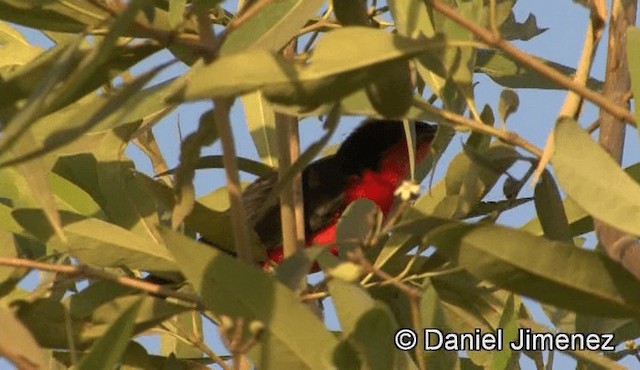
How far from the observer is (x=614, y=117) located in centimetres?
150

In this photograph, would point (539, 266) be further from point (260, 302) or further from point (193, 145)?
point (193, 145)

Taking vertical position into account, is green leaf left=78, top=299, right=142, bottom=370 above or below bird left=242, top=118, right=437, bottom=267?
below

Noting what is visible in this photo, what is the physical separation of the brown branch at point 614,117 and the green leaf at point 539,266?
0.50 ft

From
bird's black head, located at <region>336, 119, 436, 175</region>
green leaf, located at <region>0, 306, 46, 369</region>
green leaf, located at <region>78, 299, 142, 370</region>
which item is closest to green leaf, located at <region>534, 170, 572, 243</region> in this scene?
green leaf, located at <region>78, 299, 142, 370</region>

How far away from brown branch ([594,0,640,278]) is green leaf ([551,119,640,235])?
0.46ft

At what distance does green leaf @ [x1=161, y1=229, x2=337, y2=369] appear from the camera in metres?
1.35

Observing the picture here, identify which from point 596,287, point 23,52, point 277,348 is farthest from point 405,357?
point 23,52

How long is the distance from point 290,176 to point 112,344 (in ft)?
0.83

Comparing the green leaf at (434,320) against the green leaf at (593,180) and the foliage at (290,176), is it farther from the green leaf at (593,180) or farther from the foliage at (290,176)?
the green leaf at (593,180)

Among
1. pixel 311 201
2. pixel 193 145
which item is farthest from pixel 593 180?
pixel 311 201

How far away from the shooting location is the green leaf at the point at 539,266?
4.21 feet

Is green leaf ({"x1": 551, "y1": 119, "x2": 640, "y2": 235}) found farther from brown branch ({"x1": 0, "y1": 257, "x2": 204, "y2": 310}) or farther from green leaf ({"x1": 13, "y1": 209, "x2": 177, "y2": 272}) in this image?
green leaf ({"x1": 13, "y1": 209, "x2": 177, "y2": 272})

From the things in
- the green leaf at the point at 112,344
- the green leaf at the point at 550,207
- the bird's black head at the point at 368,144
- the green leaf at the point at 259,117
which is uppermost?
the bird's black head at the point at 368,144

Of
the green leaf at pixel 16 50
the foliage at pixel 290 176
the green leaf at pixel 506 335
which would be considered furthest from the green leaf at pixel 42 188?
the green leaf at pixel 16 50
